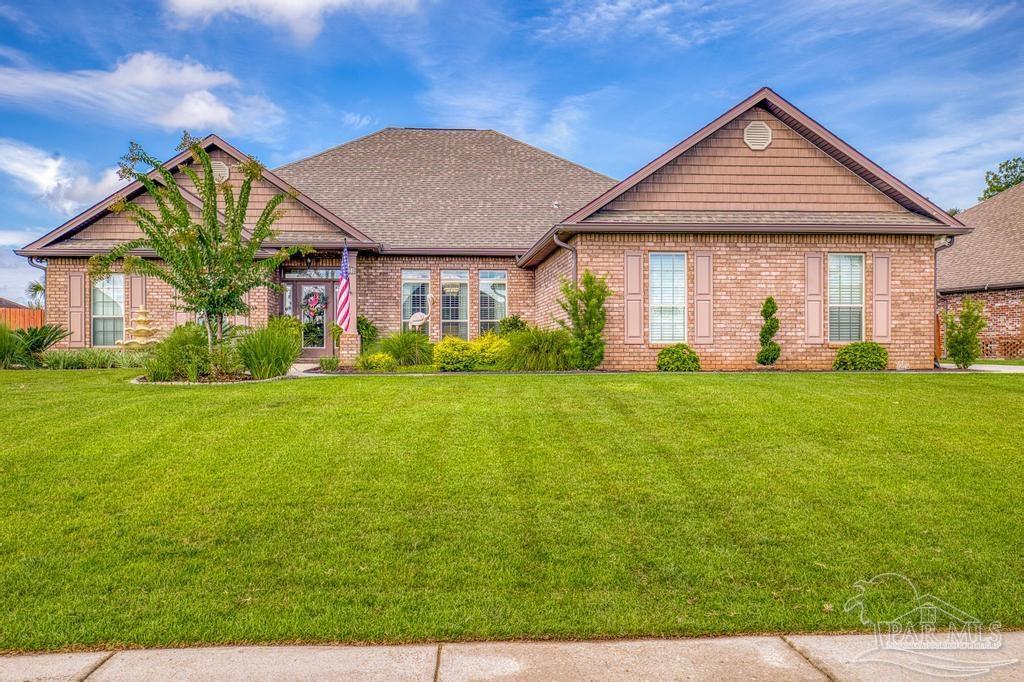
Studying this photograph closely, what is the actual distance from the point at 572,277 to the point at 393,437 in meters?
8.60

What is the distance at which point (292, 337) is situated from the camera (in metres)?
12.3

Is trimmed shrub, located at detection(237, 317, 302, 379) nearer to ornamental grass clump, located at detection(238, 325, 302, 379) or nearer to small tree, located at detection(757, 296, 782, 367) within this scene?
ornamental grass clump, located at detection(238, 325, 302, 379)

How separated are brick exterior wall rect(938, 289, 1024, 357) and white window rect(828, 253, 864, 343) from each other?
1065 centimetres

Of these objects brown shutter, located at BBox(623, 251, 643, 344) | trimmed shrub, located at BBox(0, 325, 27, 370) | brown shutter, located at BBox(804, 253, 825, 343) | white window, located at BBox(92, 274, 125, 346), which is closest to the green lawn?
brown shutter, located at BBox(623, 251, 643, 344)

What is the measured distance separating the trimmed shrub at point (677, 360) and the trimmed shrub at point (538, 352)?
200 cm

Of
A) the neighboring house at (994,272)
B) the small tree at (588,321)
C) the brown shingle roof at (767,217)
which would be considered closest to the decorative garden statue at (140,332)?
the small tree at (588,321)

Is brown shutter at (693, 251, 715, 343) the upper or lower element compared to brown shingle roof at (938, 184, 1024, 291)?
lower

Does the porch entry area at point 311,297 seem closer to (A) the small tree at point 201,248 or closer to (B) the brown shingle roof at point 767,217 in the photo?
(A) the small tree at point 201,248

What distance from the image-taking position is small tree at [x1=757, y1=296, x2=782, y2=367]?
48.0 ft

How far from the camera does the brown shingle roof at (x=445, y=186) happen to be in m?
19.7

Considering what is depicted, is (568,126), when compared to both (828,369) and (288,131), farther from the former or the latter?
(828,369)

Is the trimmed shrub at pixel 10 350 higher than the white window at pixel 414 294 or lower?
lower

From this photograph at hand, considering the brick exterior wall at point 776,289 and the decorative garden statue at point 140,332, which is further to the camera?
the decorative garden statue at point 140,332

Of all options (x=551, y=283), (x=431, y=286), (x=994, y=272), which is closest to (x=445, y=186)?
(x=431, y=286)
